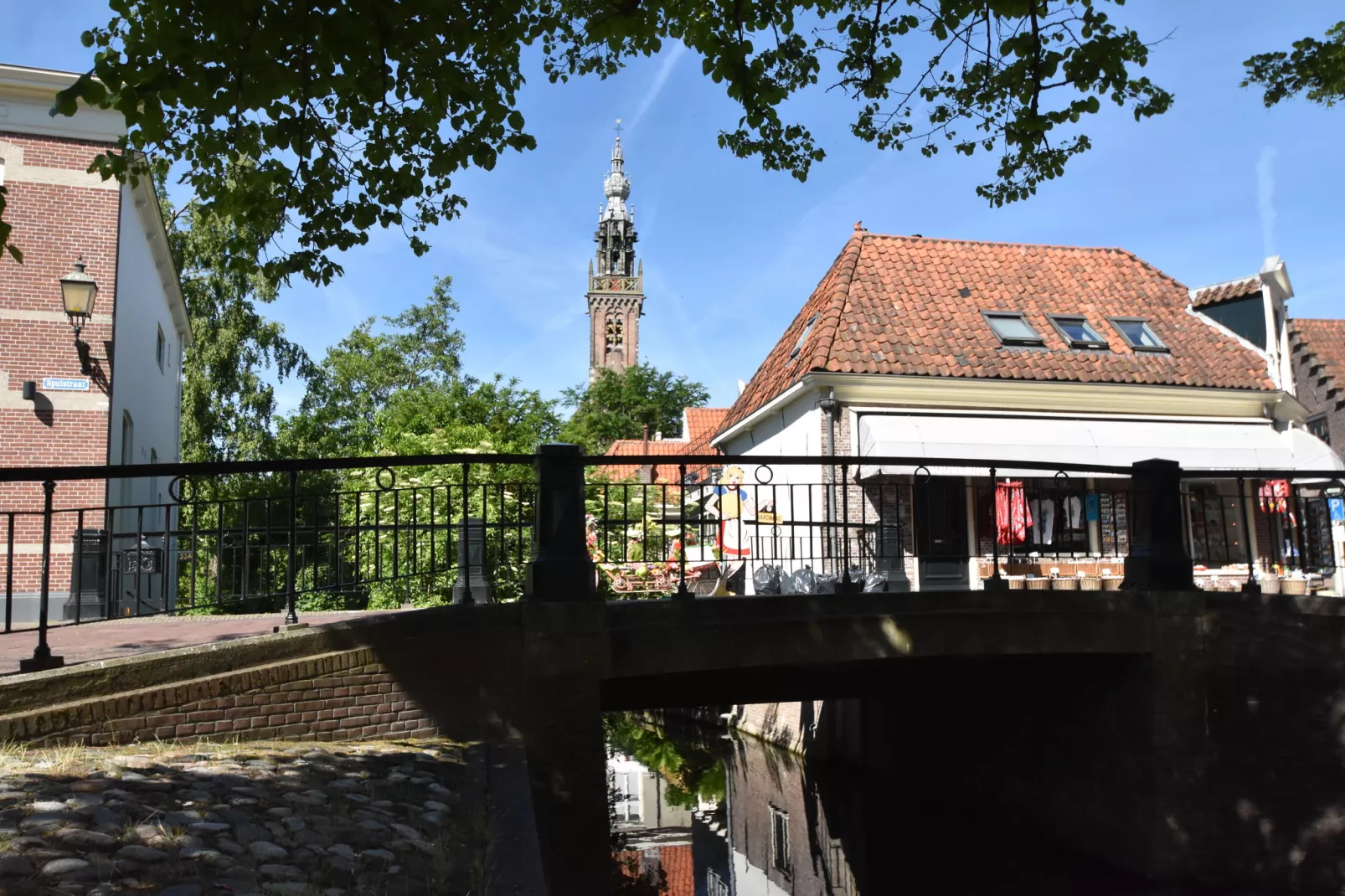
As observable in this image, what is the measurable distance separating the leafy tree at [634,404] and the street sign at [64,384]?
1864 inches

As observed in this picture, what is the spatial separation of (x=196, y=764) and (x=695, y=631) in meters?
3.55

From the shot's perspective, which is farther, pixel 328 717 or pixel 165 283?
pixel 165 283

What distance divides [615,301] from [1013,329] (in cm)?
6678

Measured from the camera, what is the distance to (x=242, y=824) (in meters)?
3.95

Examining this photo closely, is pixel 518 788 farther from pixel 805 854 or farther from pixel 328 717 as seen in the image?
pixel 805 854

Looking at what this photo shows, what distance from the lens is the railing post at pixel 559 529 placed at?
655 cm

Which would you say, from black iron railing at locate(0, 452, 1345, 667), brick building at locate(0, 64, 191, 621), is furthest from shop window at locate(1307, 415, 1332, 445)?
brick building at locate(0, 64, 191, 621)

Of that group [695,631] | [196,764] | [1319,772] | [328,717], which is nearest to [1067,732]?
[1319,772]

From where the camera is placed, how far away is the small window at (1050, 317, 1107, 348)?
1739cm

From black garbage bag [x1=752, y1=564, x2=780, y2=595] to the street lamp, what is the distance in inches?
379

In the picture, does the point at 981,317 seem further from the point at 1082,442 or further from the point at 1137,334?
the point at 1137,334

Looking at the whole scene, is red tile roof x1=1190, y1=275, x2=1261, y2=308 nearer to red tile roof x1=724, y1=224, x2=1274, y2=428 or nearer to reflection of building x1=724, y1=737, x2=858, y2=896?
red tile roof x1=724, y1=224, x2=1274, y2=428

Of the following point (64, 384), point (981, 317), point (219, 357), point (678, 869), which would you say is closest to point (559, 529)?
point (678, 869)

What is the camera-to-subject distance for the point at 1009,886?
347 inches
